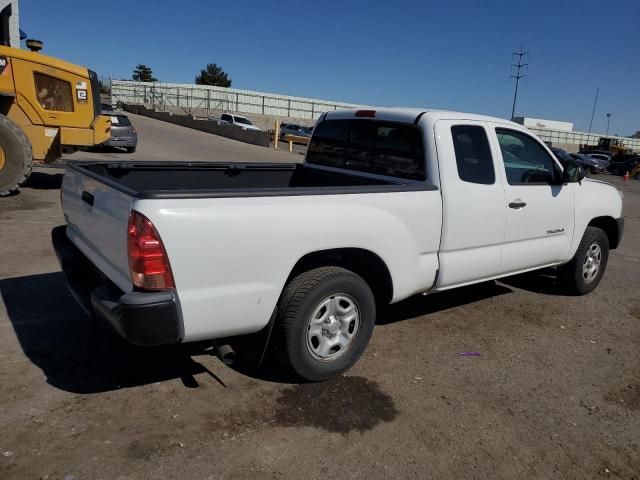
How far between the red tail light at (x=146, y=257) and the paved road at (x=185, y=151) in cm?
1412

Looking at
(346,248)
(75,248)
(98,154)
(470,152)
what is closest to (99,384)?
(75,248)

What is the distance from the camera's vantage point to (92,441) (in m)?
2.84

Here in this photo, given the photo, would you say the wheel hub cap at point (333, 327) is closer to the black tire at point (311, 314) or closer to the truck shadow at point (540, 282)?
the black tire at point (311, 314)

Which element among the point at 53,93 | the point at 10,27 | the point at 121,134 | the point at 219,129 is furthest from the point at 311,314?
the point at 219,129

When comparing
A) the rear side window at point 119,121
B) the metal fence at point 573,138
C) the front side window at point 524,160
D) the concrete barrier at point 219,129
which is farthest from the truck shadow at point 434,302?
the metal fence at point 573,138

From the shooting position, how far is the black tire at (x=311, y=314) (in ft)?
10.7

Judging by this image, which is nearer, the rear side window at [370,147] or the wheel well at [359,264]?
the wheel well at [359,264]

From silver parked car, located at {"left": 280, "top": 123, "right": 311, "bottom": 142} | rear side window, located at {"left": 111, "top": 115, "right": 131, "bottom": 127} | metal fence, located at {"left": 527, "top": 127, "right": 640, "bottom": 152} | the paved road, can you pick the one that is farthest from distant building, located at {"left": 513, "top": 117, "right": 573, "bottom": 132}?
rear side window, located at {"left": 111, "top": 115, "right": 131, "bottom": 127}

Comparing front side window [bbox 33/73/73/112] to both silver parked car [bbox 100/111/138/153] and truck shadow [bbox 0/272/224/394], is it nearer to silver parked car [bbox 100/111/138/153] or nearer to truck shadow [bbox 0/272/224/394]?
truck shadow [bbox 0/272/224/394]

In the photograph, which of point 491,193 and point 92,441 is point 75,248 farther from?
point 491,193

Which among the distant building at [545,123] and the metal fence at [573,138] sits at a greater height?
the distant building at [545,123]

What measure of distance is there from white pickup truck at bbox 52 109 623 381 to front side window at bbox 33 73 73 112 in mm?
6329

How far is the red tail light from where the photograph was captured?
8.80 feet

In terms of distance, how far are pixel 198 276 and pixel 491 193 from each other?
266 centimetres
